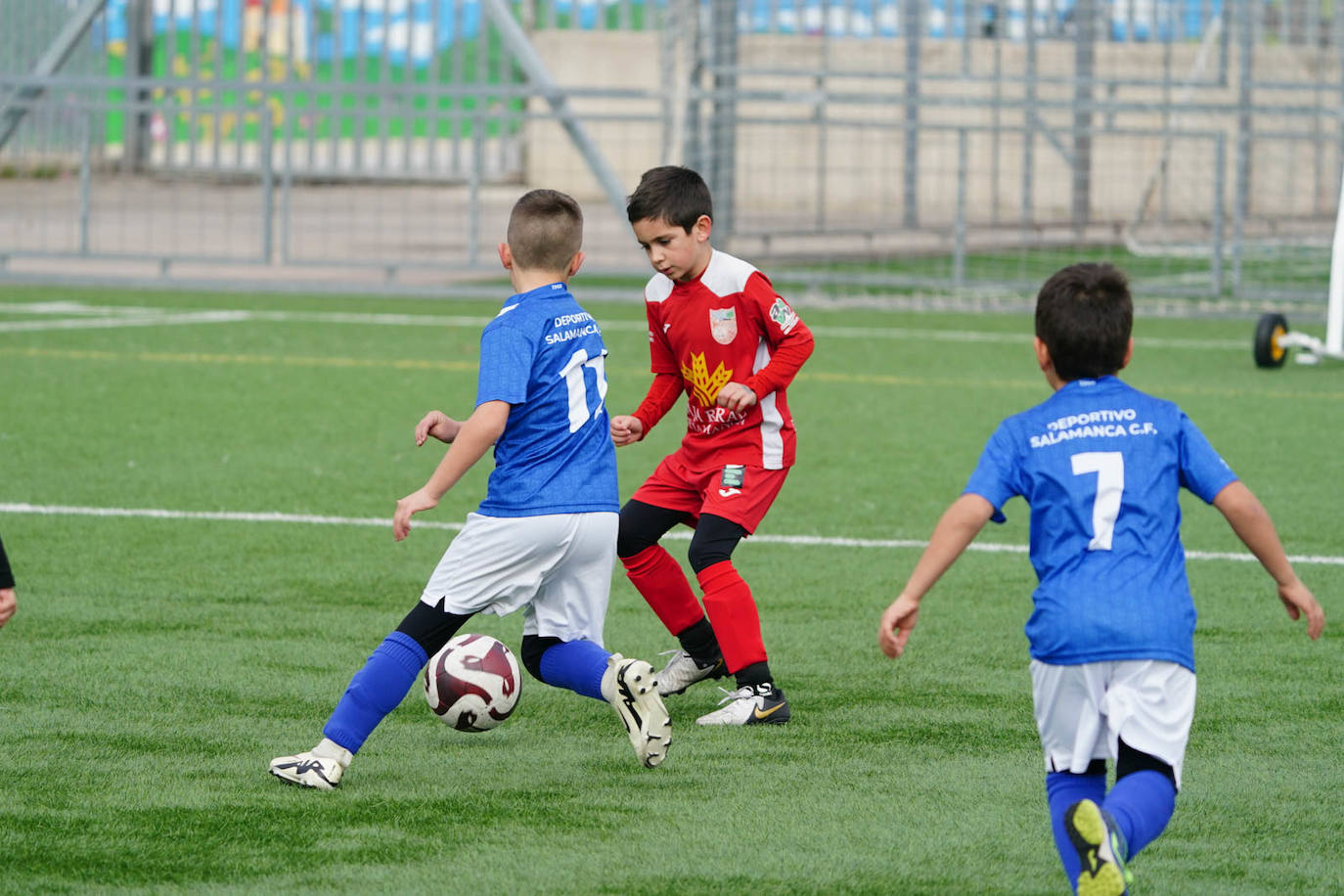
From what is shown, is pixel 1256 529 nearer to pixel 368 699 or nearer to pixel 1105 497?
pixel 1105 497

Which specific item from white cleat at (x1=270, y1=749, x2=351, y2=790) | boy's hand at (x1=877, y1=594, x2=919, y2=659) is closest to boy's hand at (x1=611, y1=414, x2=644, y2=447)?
white cleat at (x1=270, y1=749, x2=351, y2=790)

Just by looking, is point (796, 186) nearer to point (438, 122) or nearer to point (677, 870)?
point (438, 122)

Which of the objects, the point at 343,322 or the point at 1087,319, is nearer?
the point at 1087,319

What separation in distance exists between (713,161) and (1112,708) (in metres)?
15.7

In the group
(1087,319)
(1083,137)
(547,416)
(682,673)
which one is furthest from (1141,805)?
(1083,137)

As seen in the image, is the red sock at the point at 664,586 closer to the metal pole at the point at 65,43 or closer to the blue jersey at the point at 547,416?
the blue jersey at the point at 547,416

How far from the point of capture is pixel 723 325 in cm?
517

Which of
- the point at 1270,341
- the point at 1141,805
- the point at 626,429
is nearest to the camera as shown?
the point at 1141,805

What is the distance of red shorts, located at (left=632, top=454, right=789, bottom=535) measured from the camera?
16.8ft

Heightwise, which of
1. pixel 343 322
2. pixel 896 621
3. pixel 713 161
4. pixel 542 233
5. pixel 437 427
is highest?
pixel 713 161

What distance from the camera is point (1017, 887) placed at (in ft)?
12.2

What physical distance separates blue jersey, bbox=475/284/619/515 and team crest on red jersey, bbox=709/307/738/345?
680 mm

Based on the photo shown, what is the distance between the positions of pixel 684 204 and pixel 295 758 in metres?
1.71

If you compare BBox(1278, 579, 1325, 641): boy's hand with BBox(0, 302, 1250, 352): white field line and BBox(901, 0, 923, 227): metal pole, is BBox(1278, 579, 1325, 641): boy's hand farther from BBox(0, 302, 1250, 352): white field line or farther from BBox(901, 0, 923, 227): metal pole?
BBox(901, 0, 923, 227): metal pole
